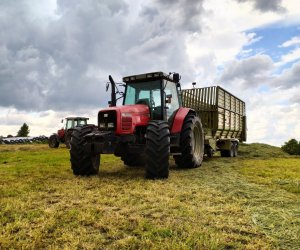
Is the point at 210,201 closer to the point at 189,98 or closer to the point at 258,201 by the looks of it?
the point at 258,201

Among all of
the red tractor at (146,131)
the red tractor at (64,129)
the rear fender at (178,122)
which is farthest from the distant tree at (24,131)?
the rear fender at (178,122)

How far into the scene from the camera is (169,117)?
9.94 meters

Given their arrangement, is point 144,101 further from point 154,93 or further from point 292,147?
point 292,147

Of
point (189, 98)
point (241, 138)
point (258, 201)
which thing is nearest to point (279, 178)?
point (258, 201)

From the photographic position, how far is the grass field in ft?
12.3

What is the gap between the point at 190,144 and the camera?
977cm

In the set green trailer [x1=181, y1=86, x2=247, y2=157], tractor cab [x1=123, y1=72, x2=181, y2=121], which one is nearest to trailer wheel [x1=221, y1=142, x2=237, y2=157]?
green trailer [x1=181, y1=86, x2=247, y2=157]

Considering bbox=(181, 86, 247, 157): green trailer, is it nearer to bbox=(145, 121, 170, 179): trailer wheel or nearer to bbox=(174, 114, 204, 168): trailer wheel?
bbox=(174, 114, 204, 168): trailer wheel

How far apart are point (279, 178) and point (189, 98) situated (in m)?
6.79

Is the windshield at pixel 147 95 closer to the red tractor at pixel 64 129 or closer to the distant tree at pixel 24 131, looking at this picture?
the red tractor at pixel 64 129

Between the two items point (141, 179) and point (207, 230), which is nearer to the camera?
point (207, 230)

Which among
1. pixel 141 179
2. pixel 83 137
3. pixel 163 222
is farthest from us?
pixel 83 137

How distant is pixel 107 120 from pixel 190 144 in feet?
7.93

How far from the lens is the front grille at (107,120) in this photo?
884 cm
